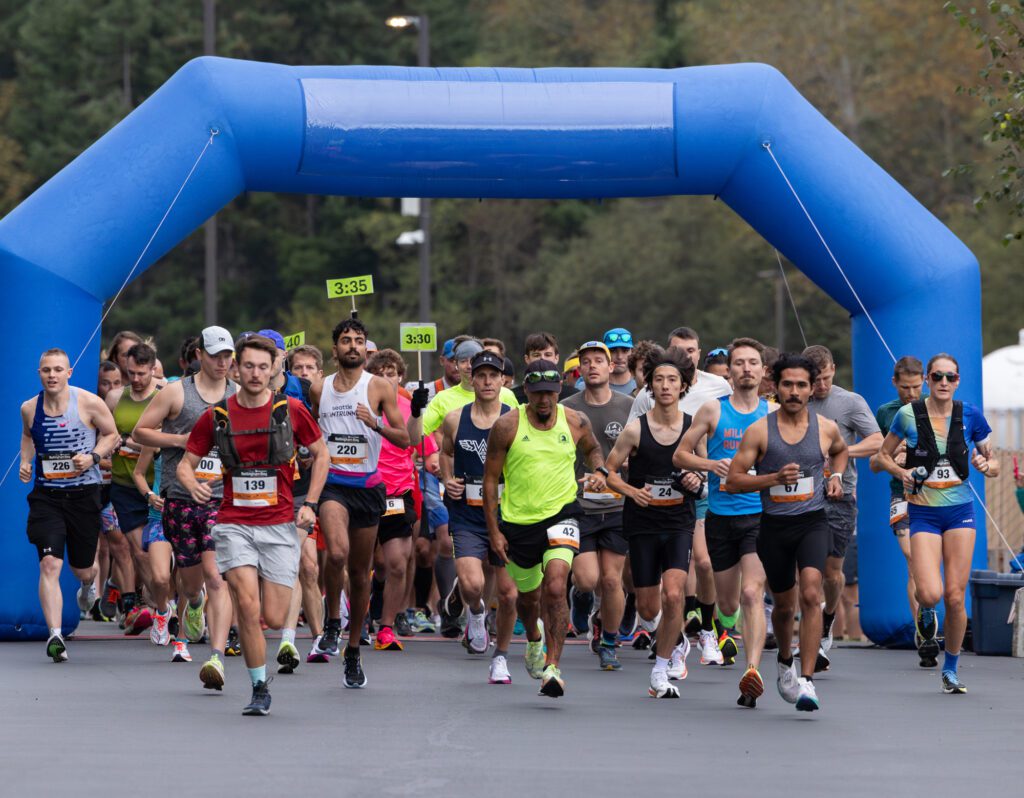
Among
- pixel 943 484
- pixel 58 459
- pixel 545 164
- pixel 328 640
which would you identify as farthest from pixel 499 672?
pixel 545 164

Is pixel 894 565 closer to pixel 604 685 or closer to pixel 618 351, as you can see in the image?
pixel 618 351

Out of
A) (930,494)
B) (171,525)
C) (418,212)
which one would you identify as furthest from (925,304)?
(418,212)

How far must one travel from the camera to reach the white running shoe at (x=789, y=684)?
425 inches

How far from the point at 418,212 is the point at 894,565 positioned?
19.7 m

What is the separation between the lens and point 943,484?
1227 centimetres

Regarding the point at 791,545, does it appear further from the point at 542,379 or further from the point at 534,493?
the point at 542,379

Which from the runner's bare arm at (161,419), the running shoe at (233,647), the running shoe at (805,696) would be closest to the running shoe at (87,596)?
the running shoe at (233,647)

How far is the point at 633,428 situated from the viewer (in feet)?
40.0

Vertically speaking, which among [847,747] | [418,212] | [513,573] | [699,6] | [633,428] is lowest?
[847,747]

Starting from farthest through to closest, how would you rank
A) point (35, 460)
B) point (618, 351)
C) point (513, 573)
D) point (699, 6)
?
point (699, 6), point (618, 351), point (35, 460), point (513, 573)

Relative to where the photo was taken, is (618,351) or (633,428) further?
(618,351)

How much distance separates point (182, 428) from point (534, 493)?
260 cm

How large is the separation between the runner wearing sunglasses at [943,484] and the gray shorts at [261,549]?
3.93 m

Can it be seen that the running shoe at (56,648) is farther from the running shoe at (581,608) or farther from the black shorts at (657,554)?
the black shorts at (657,554)
